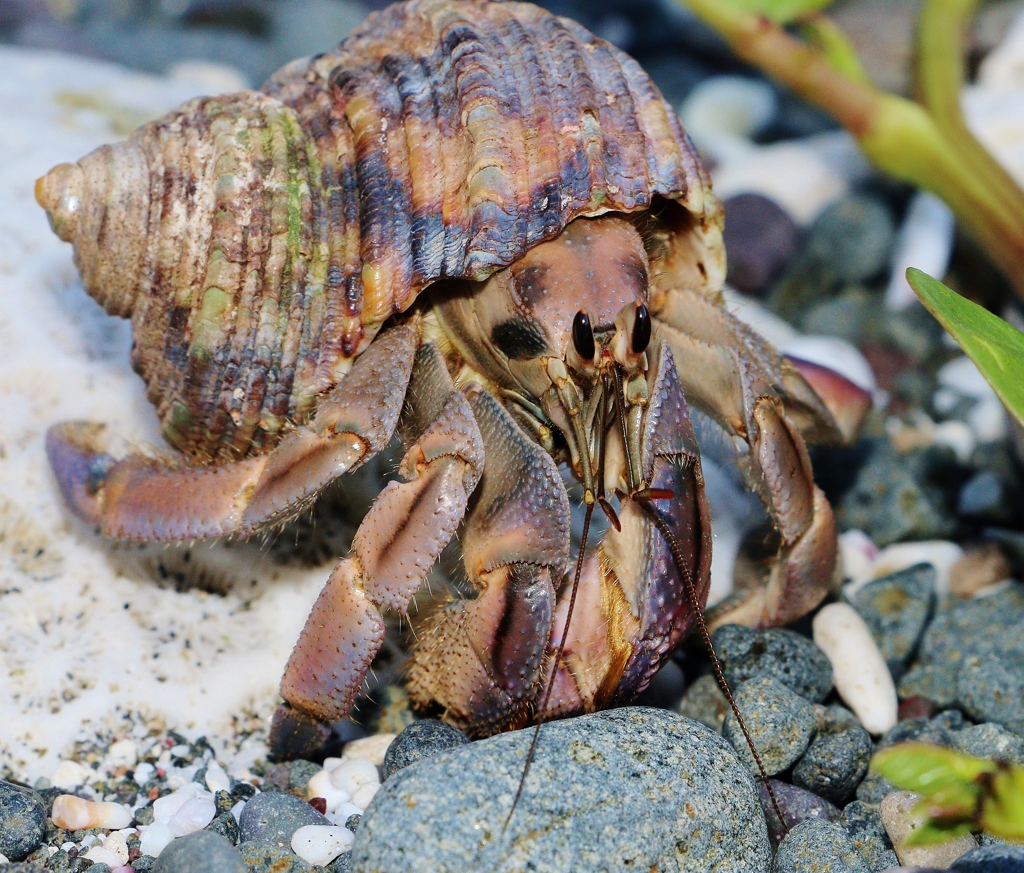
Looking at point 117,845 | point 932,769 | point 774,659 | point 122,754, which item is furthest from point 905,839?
point 122,754

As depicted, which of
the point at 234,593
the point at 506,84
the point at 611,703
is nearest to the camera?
the point at 611,703

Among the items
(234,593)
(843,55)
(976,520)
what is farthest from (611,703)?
(843,55)

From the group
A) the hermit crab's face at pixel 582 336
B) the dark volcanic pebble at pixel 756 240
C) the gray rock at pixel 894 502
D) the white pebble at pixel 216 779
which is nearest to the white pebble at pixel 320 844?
the white pebble at pixel 216 779

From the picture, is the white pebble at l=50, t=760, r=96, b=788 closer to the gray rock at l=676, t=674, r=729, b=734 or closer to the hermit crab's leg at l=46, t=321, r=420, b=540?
the hermit crab's leg at l=46, t=321, r=420, b=540

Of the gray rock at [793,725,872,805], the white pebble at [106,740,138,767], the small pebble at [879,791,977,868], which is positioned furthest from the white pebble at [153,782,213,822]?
the small pebble at [879,791,977,868]

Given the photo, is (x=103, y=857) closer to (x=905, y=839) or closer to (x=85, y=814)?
(x=85, y=814)

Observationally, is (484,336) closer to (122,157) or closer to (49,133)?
(122,157)

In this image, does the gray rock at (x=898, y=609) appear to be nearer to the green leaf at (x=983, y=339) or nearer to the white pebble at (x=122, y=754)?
the green leaf at (x=983, y=339)
